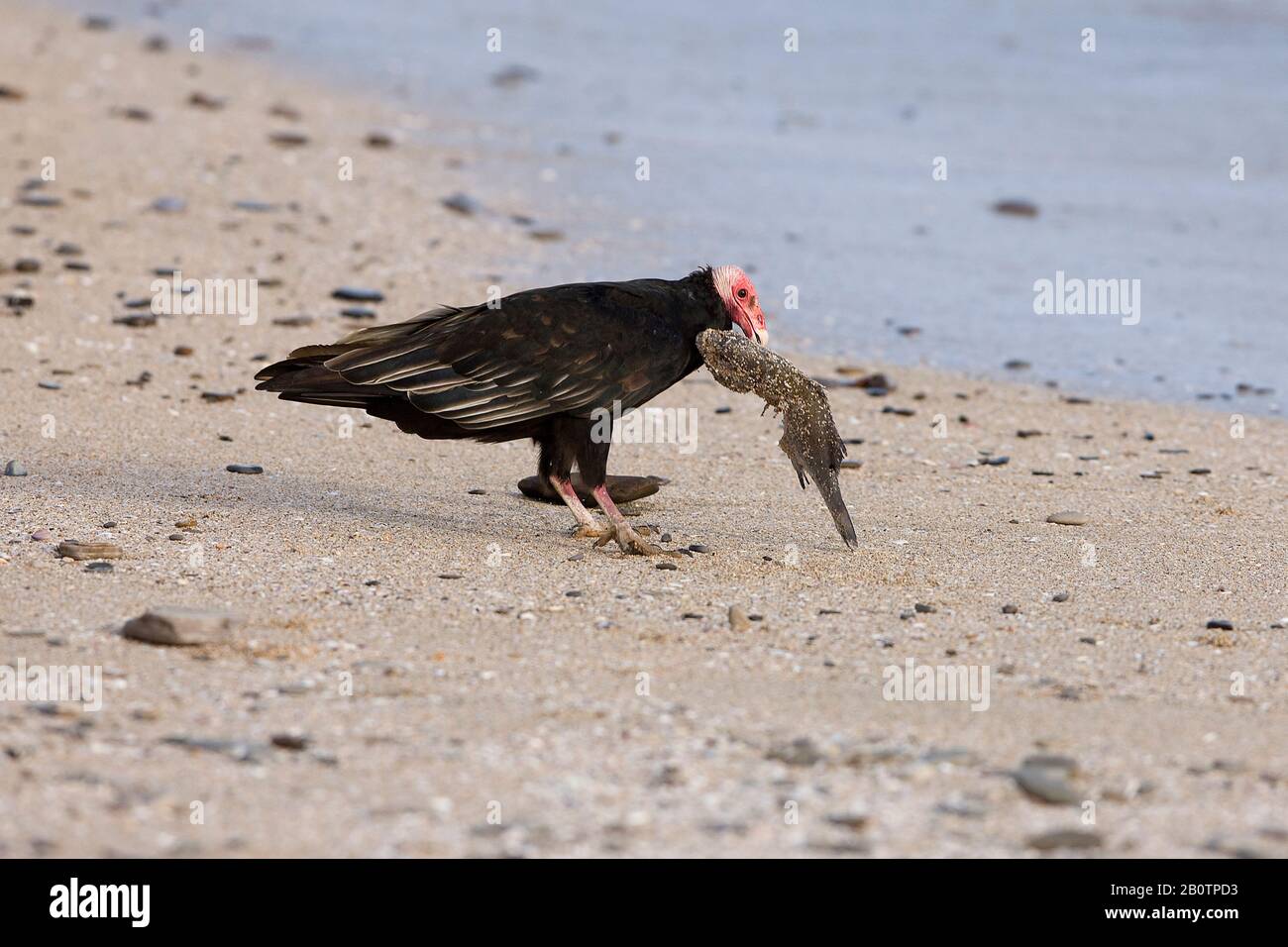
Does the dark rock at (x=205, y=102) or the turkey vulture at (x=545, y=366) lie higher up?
the dark rock at (x=205, y=102)

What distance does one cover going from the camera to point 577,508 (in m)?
7.63

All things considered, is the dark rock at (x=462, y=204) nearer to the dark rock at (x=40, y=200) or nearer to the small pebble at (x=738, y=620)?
the dark rock at (x=40, y=200)

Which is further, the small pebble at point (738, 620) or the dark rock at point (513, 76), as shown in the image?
the dark rock at point (513, 76)

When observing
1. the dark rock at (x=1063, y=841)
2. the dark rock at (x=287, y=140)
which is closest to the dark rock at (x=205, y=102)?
the dark rock at (x=287, y=140)

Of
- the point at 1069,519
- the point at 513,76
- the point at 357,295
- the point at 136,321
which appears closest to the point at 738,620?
the point at 1069,519

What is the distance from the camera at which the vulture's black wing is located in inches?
285

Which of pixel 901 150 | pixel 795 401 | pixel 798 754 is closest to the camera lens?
pixel 798 754

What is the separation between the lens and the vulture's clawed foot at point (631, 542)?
289 inches

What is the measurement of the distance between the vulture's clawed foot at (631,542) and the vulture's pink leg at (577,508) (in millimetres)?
187

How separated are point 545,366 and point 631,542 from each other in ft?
2.80

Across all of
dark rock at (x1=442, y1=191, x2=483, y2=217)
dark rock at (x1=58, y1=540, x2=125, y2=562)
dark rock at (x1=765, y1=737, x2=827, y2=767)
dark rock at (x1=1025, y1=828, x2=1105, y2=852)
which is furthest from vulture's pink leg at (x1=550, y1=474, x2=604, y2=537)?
dark rock at (x1=442, y1=191, x2=483, y2=217)

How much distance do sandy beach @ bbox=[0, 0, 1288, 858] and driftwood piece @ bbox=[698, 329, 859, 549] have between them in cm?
33

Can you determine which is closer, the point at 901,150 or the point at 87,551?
the point at 87,551

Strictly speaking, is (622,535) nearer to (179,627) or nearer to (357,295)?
(179,627)
